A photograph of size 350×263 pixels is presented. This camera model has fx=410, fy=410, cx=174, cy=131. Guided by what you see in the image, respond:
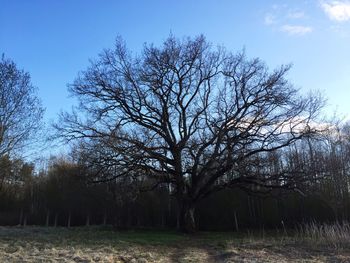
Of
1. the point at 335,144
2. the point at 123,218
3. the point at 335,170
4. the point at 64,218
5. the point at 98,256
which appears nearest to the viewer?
the point at 98,256

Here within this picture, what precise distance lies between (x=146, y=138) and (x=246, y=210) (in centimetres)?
1486

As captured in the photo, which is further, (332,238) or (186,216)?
(186,216)

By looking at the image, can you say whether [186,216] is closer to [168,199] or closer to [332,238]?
[168,199]

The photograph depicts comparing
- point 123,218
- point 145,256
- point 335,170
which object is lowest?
point 145,256

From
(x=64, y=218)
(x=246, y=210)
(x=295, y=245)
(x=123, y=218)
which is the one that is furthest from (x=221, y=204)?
(x=295, y=245)

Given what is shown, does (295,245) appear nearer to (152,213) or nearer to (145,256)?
(145,256)

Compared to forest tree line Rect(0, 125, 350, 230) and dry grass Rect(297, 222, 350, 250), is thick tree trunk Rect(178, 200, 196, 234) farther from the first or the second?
dry grass Rect(297, 222, 350, 250)

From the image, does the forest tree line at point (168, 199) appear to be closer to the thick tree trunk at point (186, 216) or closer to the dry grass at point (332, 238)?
the thick tree trunk at point (186, 216)

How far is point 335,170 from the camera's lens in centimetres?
2894

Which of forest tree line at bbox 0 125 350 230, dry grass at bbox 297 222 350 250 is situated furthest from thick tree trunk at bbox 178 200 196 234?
dry grass at bbox 297 222 350 250

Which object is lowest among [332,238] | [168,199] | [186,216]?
[332,238]

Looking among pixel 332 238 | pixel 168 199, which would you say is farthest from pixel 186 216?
pixel 332 238

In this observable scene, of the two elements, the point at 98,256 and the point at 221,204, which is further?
the point at 221,204

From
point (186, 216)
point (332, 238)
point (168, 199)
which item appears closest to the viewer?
point (332, 238)
